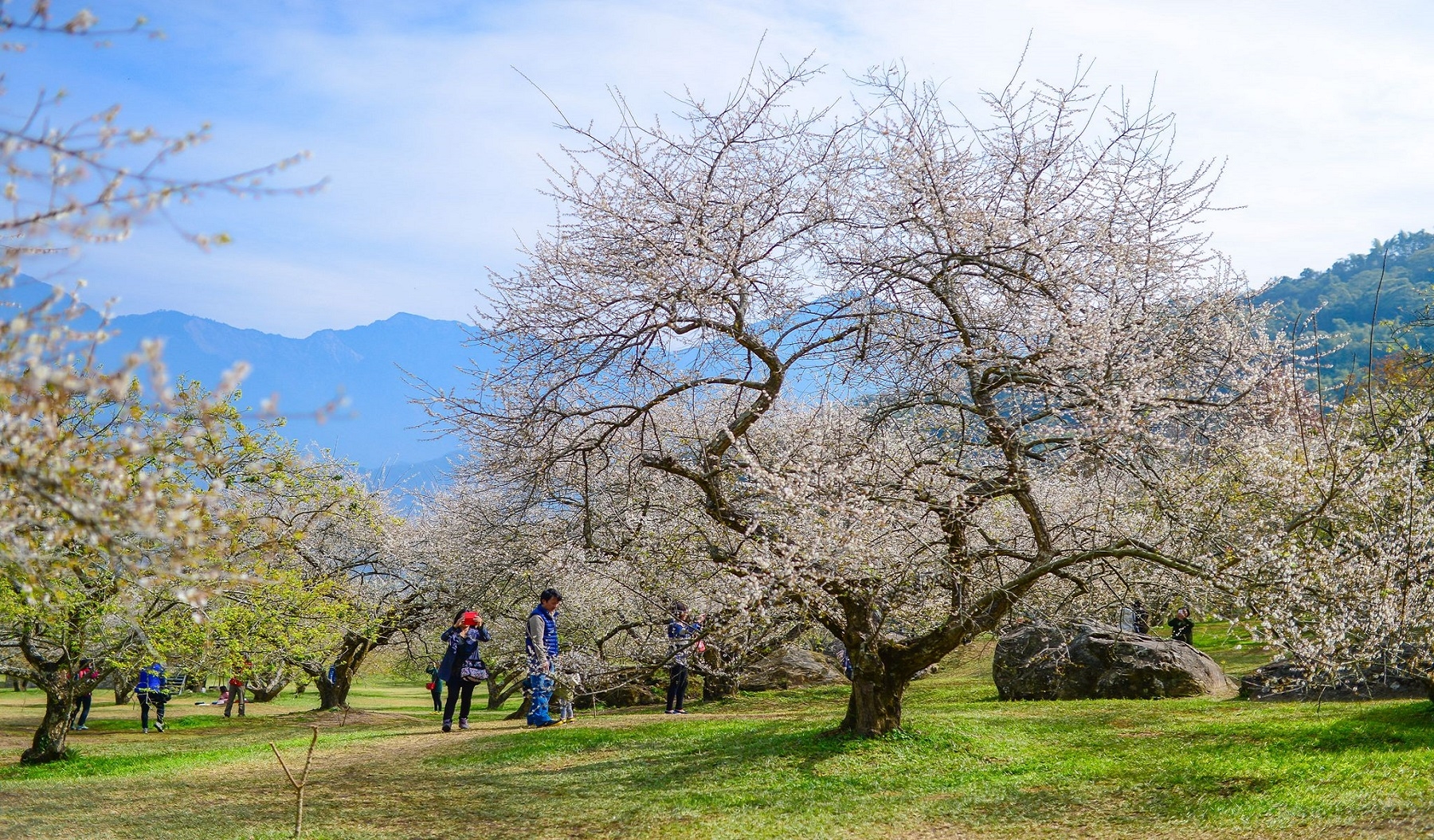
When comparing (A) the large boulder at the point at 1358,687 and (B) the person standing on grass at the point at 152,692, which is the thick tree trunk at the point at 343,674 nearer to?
(B) the person standing on grass at the point at 152,692

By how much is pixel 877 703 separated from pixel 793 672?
34.3 feet

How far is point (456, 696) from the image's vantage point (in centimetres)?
1350

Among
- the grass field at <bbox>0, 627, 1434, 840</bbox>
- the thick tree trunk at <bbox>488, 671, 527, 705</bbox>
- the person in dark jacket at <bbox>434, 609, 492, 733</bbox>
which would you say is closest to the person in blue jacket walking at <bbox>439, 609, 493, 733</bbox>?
the person in dark jacket at <bbox>434, 609, 492, 733</bbox>

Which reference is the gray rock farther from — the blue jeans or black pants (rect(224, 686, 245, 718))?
black pants (rect(224, 686, 245, 718))

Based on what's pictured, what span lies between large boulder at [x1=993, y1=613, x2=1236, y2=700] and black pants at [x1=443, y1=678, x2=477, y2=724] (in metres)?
8.09

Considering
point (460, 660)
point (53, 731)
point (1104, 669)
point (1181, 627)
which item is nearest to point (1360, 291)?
point (1181, 627)

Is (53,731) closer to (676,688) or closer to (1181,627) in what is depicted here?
(676,688)

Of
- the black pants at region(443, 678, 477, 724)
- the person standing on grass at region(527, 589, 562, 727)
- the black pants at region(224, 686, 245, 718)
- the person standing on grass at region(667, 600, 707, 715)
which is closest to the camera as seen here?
the person standing on grass at region(667, 600, 707, 715)

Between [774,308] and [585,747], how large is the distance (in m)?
5.49

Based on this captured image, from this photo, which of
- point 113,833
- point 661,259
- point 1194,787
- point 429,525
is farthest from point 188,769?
point 429,525

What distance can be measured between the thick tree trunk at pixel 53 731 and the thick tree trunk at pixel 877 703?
999cm

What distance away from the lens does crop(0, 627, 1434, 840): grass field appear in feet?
24.3

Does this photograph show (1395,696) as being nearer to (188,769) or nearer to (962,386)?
(962,386)

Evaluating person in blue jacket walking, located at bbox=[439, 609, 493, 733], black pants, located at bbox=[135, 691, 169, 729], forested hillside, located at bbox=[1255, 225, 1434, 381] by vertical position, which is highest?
forested hillside, located at bbox=[1255, 225, 1434, 381]
